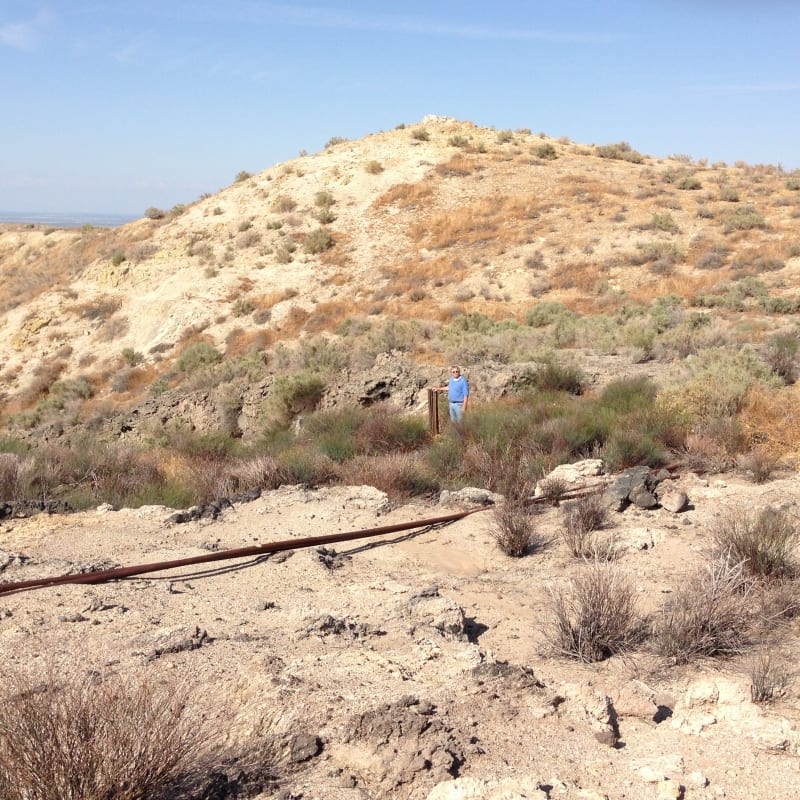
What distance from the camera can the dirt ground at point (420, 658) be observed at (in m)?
3.51

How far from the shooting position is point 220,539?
7.47 metres

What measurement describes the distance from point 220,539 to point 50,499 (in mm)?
2613

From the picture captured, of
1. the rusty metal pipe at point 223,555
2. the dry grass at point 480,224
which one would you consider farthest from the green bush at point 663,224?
the rusty metal pipe at point 223,555

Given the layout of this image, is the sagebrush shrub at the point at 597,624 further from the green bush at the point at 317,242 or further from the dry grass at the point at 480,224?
the green bush at the point at 317,242

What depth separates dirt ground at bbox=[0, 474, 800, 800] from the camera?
351cm

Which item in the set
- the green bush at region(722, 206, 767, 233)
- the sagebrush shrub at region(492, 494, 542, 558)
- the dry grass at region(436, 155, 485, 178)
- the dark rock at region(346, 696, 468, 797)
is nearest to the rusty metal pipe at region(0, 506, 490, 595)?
the sagebrush shrub at region(492, 494, 542, 558)

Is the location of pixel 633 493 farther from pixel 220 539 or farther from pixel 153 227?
pixel 153 227

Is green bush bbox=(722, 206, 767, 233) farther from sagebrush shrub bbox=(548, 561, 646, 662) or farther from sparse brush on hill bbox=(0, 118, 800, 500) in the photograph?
sagebrush shrub bbox=(548, 561, 646, 662)

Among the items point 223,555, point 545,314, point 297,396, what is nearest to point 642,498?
point 223,555

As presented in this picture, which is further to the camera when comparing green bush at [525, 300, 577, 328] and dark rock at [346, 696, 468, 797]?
green bush at [525, 300, 577, 328]

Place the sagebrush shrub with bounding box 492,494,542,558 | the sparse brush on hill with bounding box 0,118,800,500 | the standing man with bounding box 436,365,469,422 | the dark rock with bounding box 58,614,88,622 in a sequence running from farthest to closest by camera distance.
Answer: the sparse brush on hill with bounding box 0,118,800,500
the standing man with bounding box 436,365,469,422
the sagebrush shrub with bounding box 492,494,542,558
the dark rock with bounding box 58,614,88,622

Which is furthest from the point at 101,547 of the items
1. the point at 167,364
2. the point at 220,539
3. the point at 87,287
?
the point at 87,287

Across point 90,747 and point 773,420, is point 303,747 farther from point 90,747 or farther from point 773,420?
point 773,420

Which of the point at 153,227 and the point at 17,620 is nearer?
the point at 17,620
